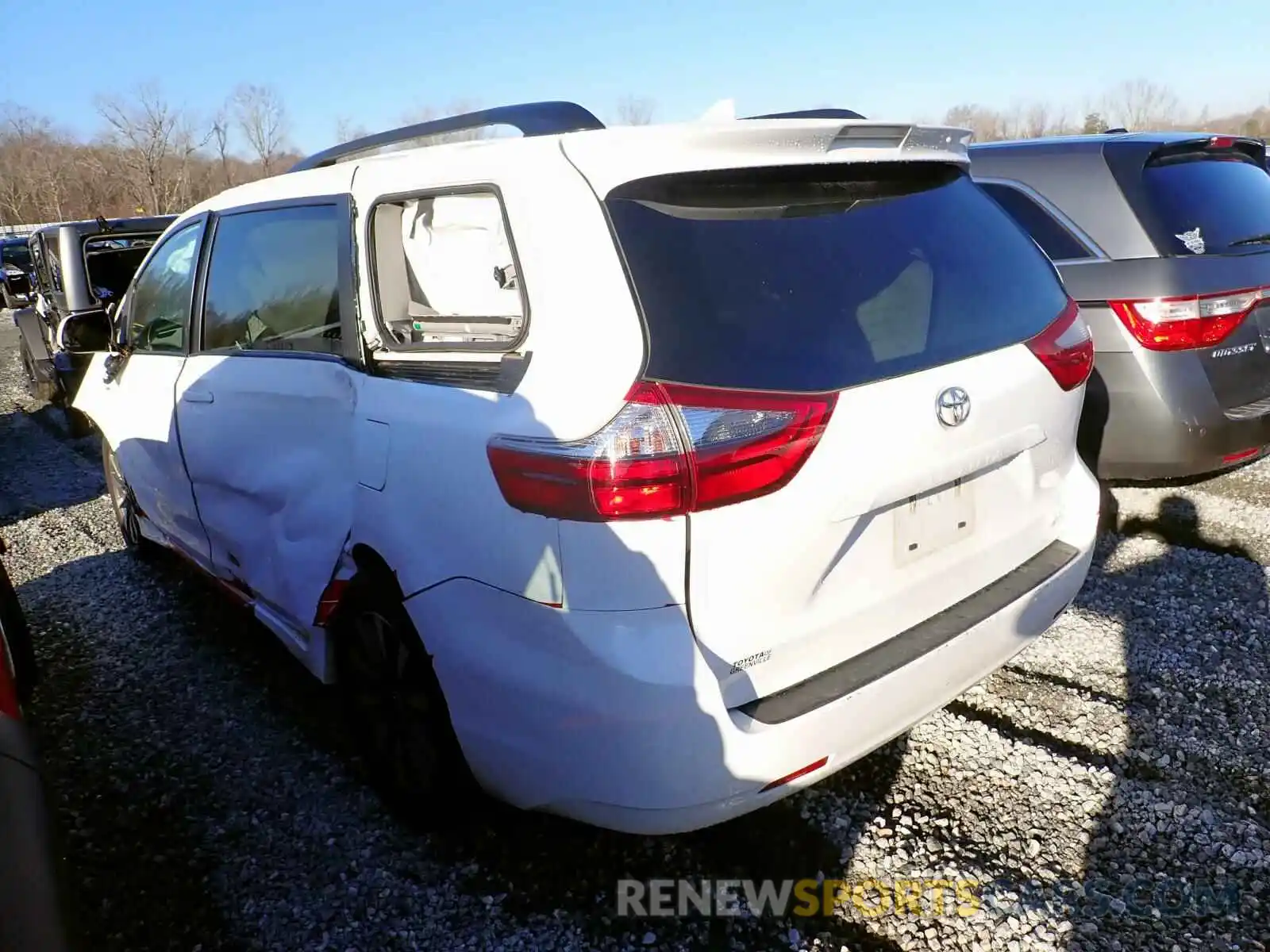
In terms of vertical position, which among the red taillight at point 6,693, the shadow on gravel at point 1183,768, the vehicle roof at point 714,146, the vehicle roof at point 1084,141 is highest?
the vehicle roof at point 1084,141

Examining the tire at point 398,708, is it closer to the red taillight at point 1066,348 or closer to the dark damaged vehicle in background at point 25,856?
the dark damaged vehicle in background at point 25,856

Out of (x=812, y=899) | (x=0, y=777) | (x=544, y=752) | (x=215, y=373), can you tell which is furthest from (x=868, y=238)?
(x=215, y=373)

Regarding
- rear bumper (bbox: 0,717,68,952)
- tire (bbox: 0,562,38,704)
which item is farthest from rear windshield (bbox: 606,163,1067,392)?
tire (bbox: 0,562,38,704)

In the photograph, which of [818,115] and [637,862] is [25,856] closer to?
[637,862]

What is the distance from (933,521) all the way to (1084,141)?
3022 millimetres

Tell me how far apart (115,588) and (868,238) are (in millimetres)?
4307

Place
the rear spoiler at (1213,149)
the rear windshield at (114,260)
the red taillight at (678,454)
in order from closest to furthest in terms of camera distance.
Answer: the red taillight at (678,454)
the rear spoiler at (1213,149)
the rear windshield at (114,260)

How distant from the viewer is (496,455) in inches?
75.2

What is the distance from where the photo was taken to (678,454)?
1743 mm

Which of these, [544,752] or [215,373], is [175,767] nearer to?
[215,373]

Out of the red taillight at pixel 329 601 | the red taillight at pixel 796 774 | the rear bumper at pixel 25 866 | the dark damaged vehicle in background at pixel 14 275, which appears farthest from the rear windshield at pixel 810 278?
the dark damaged vehicle in background at pixel 14 275

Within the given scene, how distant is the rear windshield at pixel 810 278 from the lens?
1.82 metres

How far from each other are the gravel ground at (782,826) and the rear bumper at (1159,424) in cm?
55

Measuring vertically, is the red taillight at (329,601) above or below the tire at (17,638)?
above
